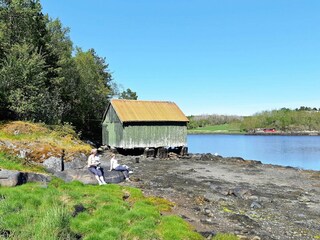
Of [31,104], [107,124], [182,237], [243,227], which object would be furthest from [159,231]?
[107,124]

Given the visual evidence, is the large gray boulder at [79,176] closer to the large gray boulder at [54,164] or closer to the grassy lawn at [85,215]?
the grassy lawn at [85,215]

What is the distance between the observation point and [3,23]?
115 feet

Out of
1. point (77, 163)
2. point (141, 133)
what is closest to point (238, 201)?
point (77, 163)

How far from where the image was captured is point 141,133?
4178cm

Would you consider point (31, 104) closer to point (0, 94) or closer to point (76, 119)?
point (0, 94)

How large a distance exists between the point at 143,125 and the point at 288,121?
122497 mm

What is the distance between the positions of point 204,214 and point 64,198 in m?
5.76

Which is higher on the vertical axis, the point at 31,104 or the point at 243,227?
the point at 31,104

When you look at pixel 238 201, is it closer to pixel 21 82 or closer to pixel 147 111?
pixel 21 82

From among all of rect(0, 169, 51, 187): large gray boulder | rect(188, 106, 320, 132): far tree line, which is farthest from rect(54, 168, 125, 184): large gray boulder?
rect(188, 106, 320, 132): far tree line

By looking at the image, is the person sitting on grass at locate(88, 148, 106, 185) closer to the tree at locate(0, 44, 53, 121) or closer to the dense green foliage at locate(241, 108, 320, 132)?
the tree at locate(0, 44, 53, 121)

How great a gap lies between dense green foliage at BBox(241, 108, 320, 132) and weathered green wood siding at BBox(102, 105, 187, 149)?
116 m

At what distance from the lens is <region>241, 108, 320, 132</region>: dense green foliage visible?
478ft

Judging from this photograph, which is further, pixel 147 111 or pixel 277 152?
pixel 277 152
